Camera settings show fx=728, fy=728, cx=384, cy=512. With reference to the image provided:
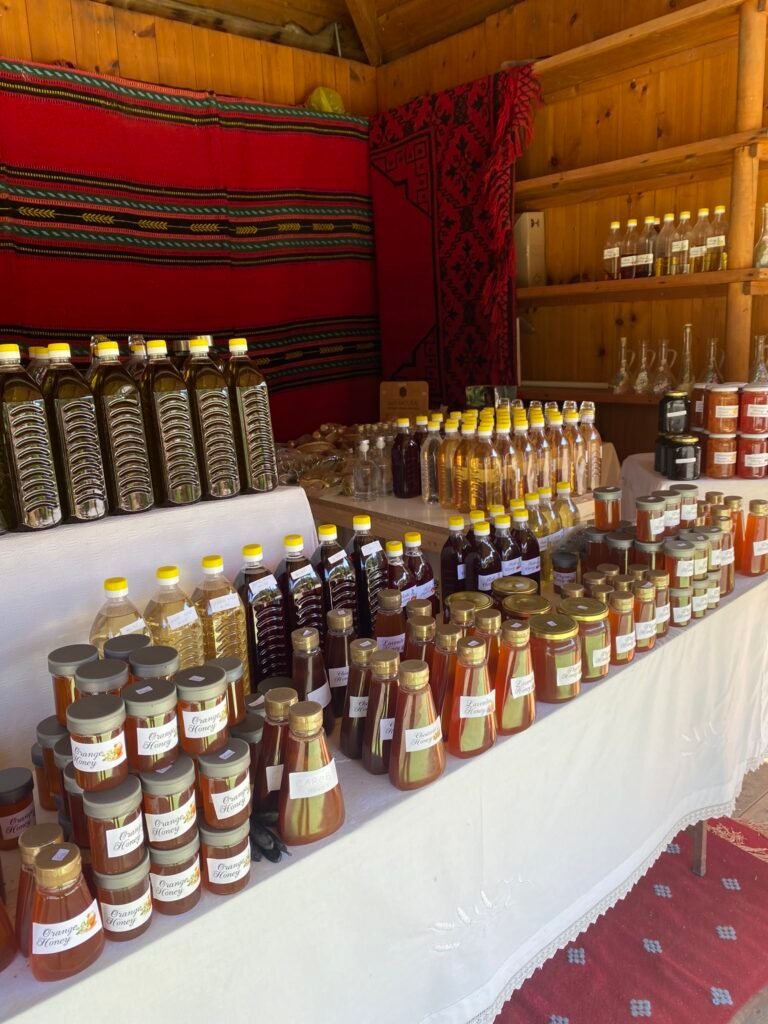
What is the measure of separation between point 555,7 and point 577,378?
1.60 metres

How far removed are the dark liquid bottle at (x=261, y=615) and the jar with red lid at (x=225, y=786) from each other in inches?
15.1

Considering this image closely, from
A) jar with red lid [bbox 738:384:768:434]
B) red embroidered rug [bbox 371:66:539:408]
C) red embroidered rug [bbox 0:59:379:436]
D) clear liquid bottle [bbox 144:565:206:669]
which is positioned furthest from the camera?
red embroidered rug [bbox 371:66:539:408]

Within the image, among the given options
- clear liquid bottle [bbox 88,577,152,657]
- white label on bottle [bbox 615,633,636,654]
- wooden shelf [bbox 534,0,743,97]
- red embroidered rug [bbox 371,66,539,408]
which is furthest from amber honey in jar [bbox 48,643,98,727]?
red embroidered rug [bbox 371,66,539,408]

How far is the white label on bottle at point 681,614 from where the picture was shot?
1.36m

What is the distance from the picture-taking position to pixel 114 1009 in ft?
2.30

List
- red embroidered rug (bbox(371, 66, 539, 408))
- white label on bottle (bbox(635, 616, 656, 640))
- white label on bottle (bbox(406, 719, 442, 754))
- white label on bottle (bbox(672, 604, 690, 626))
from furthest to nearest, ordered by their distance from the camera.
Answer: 1. red embroidered rug (bbox(371, 66, 539, 408))
2. white label on bottle (bbox(672, 604, 690, 626))
3. white label on bottle (bbox(635, 616, 656, 640))
4. white label on bottle (bbox(406, 719, 442, 754))

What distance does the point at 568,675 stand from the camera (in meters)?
1.12

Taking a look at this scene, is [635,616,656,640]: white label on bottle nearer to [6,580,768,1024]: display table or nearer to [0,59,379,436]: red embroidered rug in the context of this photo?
[6,580,768,1024]: display table

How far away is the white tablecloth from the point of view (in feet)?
6.36

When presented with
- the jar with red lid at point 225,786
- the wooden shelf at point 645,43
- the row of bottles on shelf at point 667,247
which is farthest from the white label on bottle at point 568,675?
the wooden shelf at point 645,43

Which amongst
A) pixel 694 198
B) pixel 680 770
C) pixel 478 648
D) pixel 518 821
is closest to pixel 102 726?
pixel 478 648

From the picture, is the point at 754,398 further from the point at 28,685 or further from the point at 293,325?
the point at 293,325

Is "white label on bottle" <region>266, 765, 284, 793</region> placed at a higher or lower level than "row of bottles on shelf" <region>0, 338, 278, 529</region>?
lower

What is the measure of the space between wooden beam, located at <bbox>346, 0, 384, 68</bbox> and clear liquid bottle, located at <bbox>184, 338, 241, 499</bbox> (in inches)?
134
